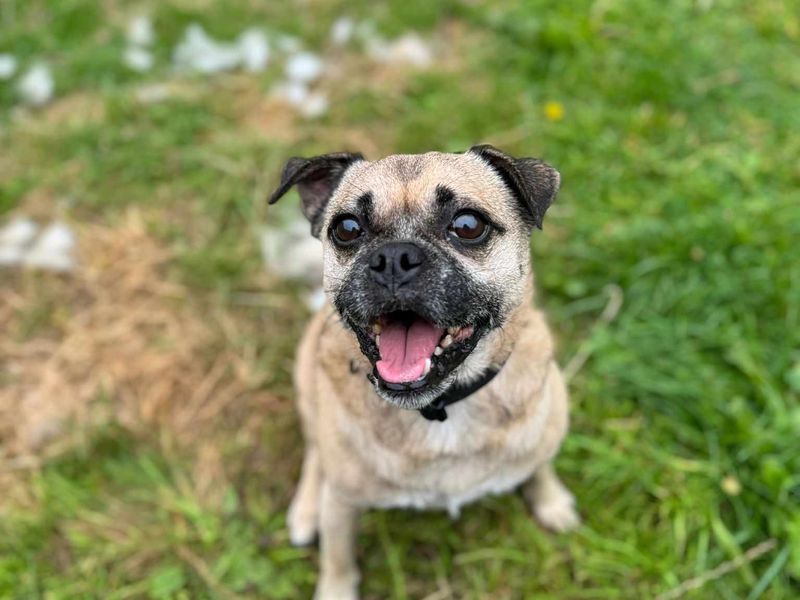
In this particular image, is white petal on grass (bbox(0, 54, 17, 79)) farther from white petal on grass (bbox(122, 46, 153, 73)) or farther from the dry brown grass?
the dry brown grass

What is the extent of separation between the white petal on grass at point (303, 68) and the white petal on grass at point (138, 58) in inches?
46.7

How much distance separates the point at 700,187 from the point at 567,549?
255cm

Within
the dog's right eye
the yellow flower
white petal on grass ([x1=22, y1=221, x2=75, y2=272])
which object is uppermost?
the dog's right eye

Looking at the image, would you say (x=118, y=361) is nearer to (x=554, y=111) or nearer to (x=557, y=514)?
(x=557, y=514)

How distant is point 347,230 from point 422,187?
351mm

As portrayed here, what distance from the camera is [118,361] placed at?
14.5ft

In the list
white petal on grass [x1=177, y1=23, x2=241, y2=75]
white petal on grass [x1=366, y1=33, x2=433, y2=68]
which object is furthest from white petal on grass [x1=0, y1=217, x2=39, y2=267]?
white petal on grass [x1=366, y1=33, x2=433, y2=68]

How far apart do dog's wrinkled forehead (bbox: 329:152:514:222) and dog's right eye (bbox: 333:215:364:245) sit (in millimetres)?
43

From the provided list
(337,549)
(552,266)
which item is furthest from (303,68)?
(337,549)

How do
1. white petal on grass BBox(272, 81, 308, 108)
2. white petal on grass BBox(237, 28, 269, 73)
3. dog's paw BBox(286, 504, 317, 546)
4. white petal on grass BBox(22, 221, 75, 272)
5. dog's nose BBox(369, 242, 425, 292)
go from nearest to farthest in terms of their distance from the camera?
dog's nose BBox(369, 242, 425, 292), dog's paw BBox(286, 504, 317, 546), white petal on grass BBox(22, 221, 75, 272), white petal on grass BBox(272, 81, 308, 108), white petal on grass BBox(237, 28, 269, 73)

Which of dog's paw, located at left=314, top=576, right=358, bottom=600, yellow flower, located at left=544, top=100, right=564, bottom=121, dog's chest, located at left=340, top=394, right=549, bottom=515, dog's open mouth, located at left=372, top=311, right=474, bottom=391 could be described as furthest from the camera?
yellow flower, located at left=544, top=100, right=564, bottom=121

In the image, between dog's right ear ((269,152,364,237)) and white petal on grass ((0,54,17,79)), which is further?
white petal on grass ((0,54,17,79))

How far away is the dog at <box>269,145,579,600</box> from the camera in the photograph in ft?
8.16

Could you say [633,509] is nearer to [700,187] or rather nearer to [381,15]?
[700,187]
